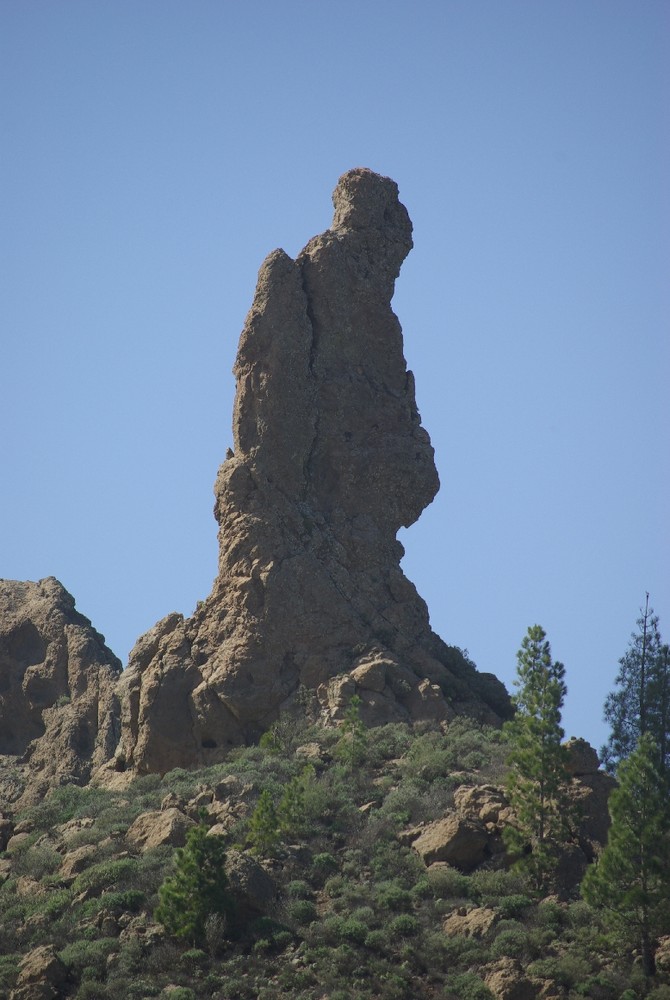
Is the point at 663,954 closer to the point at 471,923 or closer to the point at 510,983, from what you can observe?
the point at 510,983

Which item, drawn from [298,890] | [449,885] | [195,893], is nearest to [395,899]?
[449,885]

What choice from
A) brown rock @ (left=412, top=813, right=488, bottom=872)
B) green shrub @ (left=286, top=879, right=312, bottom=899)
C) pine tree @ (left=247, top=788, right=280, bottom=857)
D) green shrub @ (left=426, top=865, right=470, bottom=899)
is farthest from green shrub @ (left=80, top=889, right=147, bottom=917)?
brown rock @ (left=412, top=813, right=488, bottom=872)

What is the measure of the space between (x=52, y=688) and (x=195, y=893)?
942 inches

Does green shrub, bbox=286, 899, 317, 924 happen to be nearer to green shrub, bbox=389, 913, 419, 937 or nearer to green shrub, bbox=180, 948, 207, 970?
green shrub, bbox=389, 913, 419, 937

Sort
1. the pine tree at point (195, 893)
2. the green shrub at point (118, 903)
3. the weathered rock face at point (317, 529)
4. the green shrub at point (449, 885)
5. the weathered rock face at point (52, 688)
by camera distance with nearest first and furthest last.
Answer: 1. the pine tree at point (195, 893)
2. the green shrub at point (118, 903)
3. the green shrub at point (449, 885)
4. the weathered rock face at point (317, 529)
5. the weathered rock face at point (52, 688)

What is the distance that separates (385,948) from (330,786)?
33.2ft

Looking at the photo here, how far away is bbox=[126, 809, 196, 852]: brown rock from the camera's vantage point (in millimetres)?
59500

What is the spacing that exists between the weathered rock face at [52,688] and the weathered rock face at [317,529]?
3.58 m

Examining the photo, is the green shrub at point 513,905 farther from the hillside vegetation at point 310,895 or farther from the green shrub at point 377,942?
the green shrub at point 377,942

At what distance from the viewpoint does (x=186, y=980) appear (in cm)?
5259

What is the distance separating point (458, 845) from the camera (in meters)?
58.1

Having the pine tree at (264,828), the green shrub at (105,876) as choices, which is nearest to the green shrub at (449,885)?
the pine tree at (264,828)

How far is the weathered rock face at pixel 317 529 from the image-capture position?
67625 mm

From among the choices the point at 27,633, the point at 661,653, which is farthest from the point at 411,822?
the point at 27,633
